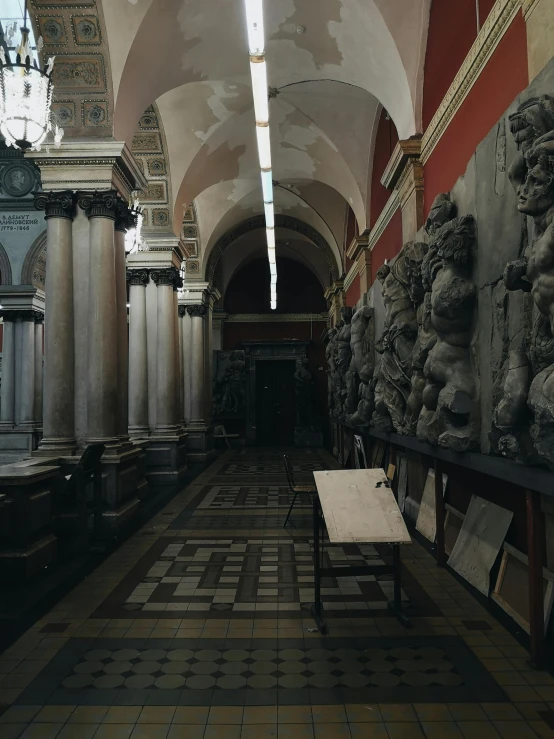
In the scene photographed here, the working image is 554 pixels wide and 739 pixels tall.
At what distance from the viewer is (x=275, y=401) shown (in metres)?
22.6

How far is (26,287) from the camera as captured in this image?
15.6 metres

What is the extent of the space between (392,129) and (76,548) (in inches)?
332

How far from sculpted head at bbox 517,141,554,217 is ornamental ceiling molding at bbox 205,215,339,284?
1574cm

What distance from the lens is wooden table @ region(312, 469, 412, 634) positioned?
12.9 ft

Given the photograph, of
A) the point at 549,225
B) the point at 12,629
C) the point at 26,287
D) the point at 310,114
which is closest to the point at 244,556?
the point at 12,629

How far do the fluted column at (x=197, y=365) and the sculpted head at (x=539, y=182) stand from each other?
1358 centimetres

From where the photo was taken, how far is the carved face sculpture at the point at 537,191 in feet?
9.00

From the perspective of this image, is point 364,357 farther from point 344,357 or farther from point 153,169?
point 153,169

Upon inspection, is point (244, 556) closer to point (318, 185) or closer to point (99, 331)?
point (99, 331)

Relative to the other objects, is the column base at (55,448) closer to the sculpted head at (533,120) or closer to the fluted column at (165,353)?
the fluted column at (165,353)

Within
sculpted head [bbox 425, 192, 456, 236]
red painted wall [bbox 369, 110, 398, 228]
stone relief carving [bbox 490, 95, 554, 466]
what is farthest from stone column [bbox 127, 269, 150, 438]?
stone relief carving [bbox 490, 95, 554, 466]

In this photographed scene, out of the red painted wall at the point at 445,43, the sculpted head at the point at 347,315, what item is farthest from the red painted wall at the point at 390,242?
the red painted wall at the point at 445,43

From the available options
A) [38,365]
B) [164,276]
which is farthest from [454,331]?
[38,365]

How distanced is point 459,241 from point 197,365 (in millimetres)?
12694
